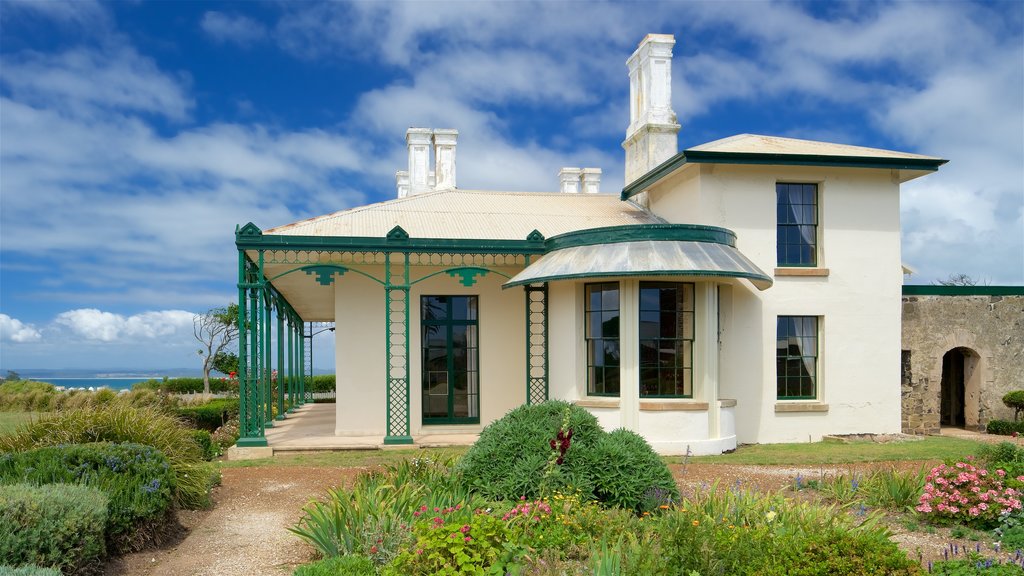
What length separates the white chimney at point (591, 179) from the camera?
2500cm

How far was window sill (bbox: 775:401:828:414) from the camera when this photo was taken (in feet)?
47.3

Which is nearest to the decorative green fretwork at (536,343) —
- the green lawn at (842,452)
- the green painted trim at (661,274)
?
the green painted trim at (661,274)

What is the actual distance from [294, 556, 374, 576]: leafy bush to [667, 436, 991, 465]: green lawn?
6.57 metres

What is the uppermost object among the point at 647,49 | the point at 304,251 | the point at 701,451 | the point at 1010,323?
the point at 647,49

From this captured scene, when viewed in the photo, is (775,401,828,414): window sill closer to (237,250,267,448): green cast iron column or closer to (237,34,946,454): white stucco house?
(237,34,946,454): white stucco house

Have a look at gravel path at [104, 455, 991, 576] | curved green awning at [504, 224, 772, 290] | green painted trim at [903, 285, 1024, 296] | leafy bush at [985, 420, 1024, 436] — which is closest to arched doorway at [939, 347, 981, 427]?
leafy bush at [985, 420, 1024, 436]

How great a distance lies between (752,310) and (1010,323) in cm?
683

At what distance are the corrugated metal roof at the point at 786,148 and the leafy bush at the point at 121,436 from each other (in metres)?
9.66

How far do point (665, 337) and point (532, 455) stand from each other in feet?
19.0

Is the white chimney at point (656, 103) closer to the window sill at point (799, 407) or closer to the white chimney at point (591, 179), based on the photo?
the window sill at point (799, 407)

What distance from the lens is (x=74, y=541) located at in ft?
21.1

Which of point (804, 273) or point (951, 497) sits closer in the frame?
point (951, 497)

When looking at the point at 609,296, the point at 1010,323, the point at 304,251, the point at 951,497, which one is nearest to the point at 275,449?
the point at 304,251

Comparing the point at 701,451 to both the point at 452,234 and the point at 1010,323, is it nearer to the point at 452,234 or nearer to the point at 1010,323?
the point at 452,234
